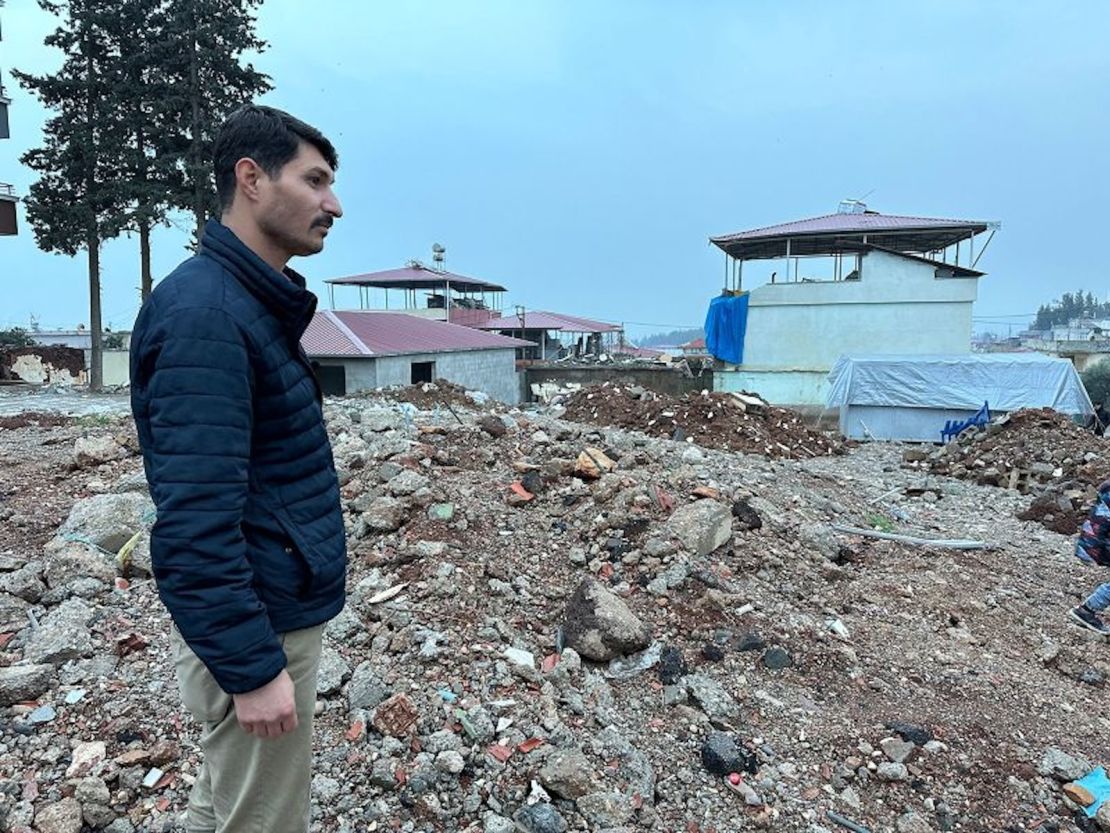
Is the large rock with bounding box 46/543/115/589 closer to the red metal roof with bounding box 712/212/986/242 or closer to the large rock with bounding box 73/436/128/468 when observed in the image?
the large rock with bounding box 73/436/128/468

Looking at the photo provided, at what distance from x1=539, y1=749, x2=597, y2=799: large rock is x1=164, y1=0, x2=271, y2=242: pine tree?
18.7m

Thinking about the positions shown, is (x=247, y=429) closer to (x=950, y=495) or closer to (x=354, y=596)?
(x=354, y=596)

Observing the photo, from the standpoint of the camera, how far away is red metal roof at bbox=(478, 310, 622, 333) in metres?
33.5

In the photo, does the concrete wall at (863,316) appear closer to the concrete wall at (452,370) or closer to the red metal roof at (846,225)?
the red metal roof at (846,225)

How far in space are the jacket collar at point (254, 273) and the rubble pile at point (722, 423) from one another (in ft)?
33.0

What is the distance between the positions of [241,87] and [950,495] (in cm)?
2009

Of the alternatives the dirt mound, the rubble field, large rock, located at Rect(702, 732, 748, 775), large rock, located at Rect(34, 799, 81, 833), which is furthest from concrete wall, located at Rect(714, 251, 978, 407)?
large rock, located at Rect(34, 799, 81, 833)

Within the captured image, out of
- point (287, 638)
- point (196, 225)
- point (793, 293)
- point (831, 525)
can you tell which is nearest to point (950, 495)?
point (831, 525)

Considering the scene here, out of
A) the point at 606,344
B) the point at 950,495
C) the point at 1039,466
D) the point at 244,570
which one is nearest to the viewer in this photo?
the point at 244,570

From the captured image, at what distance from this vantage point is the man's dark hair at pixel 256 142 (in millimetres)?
1270

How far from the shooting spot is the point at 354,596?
10.4ft

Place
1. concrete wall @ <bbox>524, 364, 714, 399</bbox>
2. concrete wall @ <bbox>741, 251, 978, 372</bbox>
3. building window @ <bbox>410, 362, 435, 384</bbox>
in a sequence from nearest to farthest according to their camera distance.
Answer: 1. building window @ <bbox>410, 362, 435, 384</bbox>
2. concrete wall @ <bbox>741, 251, 978, 372</bbox>
3. concrete wall @ <bbox>524, 364, 714, 399</bbox>

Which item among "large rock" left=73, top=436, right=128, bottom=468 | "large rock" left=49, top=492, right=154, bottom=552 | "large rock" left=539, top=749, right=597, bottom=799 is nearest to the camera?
"large rock" left=539, top=749, right=597, bottom=799

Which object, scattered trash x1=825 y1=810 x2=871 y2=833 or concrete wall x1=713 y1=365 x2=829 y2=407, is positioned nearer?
scattered trash x1=825 y1=810 x2=871 y2=833
